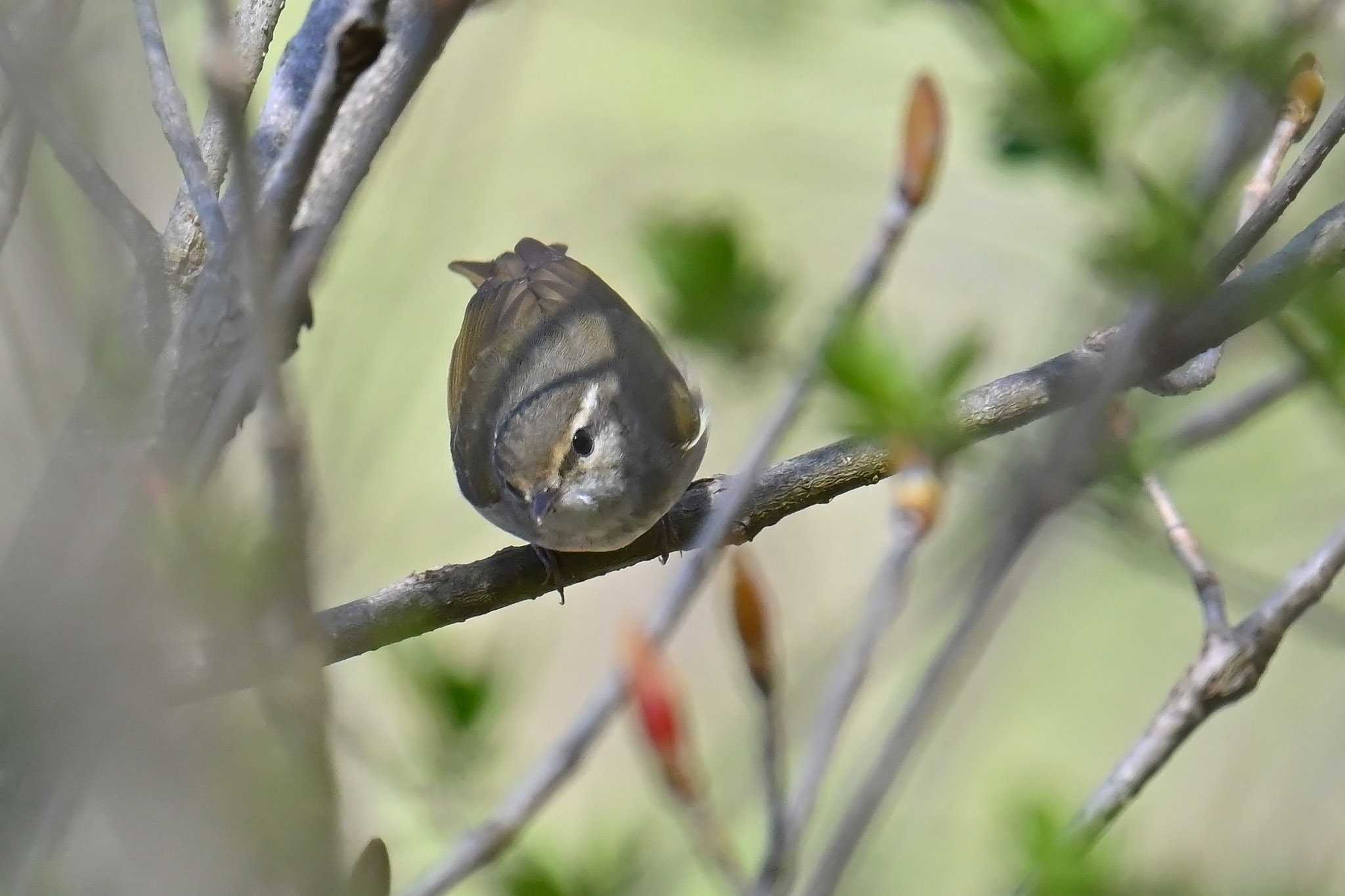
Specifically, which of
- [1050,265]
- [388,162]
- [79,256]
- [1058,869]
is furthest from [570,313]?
[1058,869]

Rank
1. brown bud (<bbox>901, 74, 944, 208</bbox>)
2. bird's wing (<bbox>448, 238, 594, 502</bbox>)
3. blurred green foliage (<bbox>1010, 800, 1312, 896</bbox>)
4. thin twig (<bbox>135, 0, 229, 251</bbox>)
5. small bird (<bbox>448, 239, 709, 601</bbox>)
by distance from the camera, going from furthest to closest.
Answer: bird's wing (<bbox>448, 238, 594, 502</bbox>)
small bird (<bbox>448, 239, 709, 601</bbox>)
thin twig (<bbox>135, 0, 229, 251</bbox>)
blurred green foliage (<bbox>1010, 800, 1312, 896</bbox>)
brown bud (<bbox>901, 74, 944, 208</bbox>)

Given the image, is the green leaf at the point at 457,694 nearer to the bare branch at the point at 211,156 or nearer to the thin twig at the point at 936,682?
the thin twig at the point at 936,682

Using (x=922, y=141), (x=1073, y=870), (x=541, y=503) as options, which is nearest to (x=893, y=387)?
(x=922, y=141)

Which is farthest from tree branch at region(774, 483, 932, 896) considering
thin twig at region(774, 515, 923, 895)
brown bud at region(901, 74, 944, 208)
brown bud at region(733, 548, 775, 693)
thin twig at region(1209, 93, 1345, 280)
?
thin twig at region(1209, 93, 1345, 280)

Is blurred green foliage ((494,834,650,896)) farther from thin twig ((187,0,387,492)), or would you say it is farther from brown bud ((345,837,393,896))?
thin twig ((187,0,387,492))

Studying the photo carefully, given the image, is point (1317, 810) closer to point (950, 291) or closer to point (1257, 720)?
point (1257, 720)

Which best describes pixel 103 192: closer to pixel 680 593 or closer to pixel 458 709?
pixel 458 709
